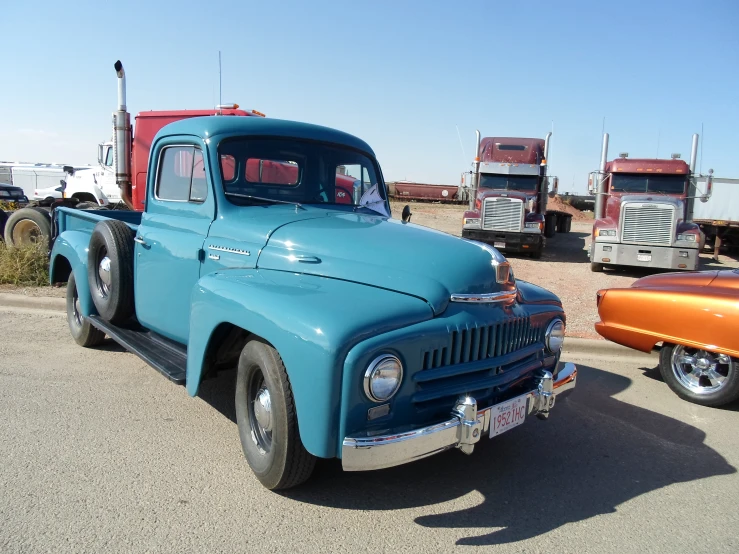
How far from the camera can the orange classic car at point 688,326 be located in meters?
4.33

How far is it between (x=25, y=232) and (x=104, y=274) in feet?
18.2

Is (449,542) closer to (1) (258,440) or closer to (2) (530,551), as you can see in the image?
(2) (530,551)

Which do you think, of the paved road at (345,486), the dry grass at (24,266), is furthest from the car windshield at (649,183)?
the dry grass at (24,266)

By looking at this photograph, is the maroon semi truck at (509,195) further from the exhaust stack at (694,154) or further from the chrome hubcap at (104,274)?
the chrome hubcap at (104,274)

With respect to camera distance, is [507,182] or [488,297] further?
[507,182]

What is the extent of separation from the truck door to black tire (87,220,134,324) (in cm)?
11

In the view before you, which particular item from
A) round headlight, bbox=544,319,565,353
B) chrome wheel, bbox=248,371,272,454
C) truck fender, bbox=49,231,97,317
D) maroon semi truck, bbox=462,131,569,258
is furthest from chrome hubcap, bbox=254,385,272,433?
maroon semi truck, bbox=462,131,569,258

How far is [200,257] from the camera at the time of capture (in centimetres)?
371

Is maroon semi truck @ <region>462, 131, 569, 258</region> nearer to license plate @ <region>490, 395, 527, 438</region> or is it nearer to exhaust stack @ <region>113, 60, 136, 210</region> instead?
exhaust stack @ <region>113, 60, 136, 210</region>

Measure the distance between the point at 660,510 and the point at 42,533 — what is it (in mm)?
2976

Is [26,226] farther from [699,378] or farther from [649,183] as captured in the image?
[649,183]

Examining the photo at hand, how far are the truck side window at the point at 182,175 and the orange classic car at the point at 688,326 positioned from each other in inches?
139

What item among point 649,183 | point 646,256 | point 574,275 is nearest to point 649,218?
point 646,256

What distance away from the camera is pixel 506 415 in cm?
286
